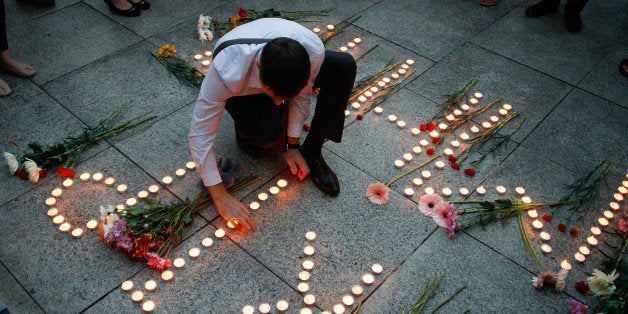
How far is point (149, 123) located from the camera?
329 cm

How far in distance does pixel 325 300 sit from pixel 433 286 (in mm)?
533

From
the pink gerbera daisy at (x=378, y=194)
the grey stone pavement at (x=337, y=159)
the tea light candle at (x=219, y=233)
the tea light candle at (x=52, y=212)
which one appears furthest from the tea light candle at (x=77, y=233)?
the pink gerbera daisy at (x=378, y=194)

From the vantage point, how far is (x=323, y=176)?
115 inches

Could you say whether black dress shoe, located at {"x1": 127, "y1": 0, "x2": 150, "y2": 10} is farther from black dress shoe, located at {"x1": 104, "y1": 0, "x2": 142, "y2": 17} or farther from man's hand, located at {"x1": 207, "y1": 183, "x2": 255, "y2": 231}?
man's hand, located at {"x1": 207, "y1": 183, "x2": 255, "y2": 231}

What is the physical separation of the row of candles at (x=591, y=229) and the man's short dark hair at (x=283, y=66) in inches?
63.6

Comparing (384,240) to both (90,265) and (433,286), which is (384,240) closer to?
(433,286)

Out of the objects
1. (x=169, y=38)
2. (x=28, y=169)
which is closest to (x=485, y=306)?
(x=28, y=169)

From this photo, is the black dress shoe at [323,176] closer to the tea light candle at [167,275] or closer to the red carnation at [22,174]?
the tea light candle at [167,275]

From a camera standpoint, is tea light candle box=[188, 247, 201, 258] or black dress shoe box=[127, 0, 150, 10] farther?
black dress shoe box=[127, 0, 150, 10]

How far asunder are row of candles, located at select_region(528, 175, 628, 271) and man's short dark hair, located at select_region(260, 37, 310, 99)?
1614 millimetres

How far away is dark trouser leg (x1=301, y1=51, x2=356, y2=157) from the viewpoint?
262cm

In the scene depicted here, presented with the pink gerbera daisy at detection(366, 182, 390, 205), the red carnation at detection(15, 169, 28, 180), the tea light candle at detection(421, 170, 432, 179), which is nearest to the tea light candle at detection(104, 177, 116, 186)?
the red carnation at detection(15, 169, 28, 180)

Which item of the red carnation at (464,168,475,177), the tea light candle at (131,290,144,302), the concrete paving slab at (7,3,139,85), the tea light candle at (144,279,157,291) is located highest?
the tea light candle at (131,290,144,302)

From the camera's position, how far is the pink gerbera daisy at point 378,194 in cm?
287
